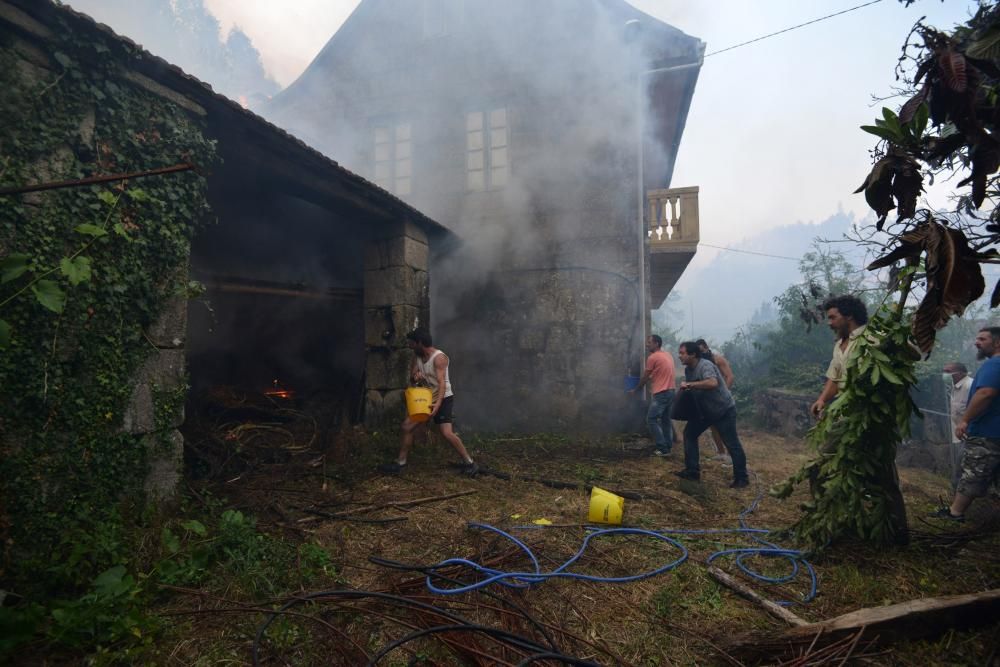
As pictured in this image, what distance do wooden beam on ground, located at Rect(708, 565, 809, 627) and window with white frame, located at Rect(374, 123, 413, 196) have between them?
29.5 ft

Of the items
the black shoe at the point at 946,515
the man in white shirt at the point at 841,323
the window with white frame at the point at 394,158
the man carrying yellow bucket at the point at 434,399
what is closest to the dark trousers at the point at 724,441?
the man in white shirt at the point at 841,323

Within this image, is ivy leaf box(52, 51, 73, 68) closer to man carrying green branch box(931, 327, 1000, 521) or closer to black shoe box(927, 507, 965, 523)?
man carrying green branch box(931, 327, 1000, 521)

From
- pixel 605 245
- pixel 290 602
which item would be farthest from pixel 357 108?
pixel 290 602

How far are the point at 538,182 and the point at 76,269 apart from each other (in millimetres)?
7655

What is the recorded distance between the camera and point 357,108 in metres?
10.5

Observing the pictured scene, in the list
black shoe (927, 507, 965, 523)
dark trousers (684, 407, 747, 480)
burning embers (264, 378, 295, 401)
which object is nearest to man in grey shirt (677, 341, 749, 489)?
dark trousers (684, 407, 747, 480)

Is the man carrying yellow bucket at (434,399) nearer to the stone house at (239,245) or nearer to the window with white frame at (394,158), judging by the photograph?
the stone house at (239,245)

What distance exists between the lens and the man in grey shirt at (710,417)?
5.57 m

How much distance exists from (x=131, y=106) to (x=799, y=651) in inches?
216

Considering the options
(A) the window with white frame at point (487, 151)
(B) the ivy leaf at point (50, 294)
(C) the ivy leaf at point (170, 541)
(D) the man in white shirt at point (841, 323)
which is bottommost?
(C) the ivy leaf at point (170, 541)

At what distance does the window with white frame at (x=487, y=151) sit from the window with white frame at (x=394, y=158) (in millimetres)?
1416

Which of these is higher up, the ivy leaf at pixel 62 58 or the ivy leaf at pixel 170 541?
the ivy leaf at pixel 62 58

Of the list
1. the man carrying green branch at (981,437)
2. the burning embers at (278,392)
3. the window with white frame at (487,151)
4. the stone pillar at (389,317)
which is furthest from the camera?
the window with white frame at (487,151)

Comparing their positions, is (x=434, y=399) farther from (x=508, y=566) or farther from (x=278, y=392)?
(x=278, y=392)
